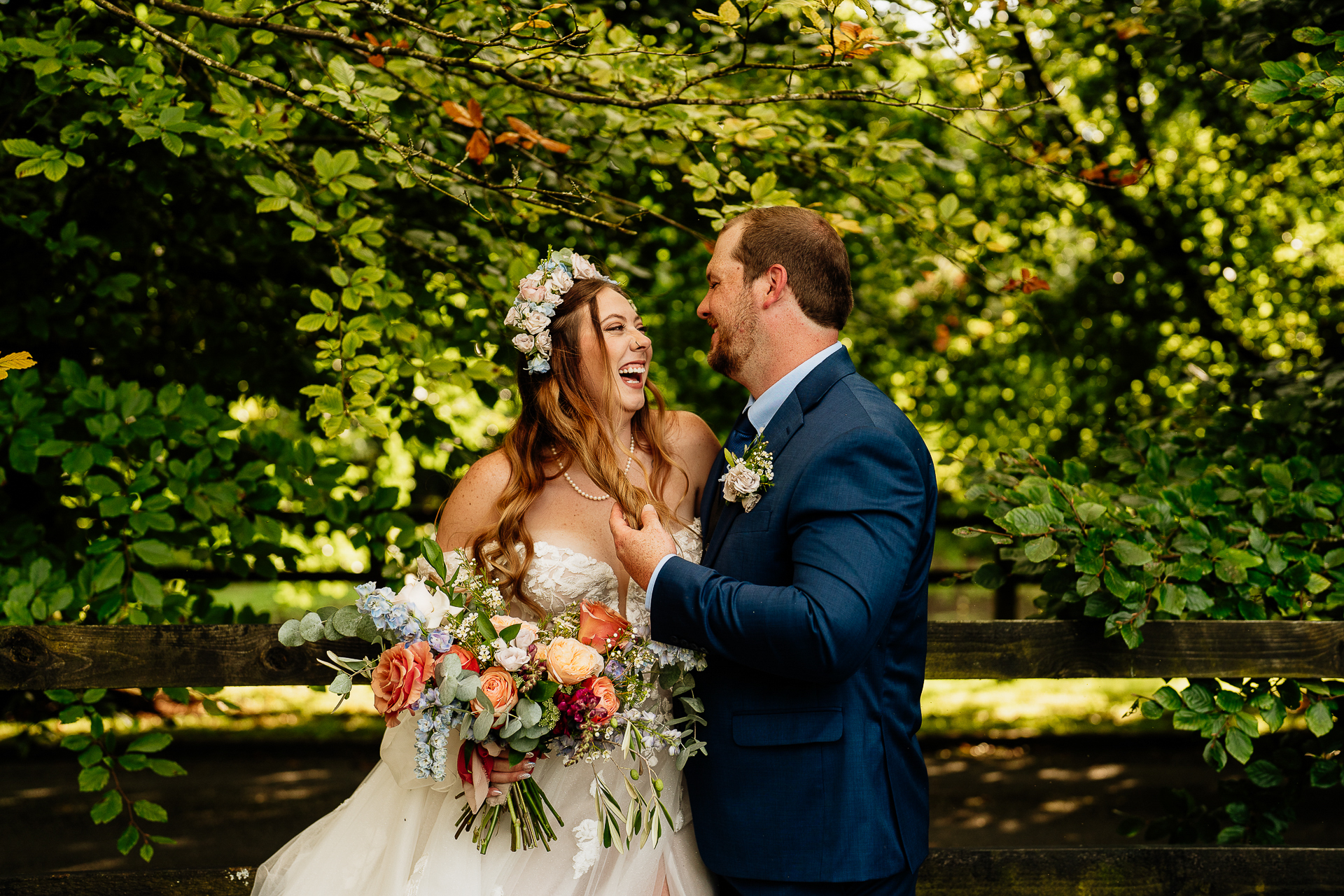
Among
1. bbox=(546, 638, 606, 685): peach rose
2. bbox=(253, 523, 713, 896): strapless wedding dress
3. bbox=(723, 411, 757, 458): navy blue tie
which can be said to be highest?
bbox=(723, 411, 757, 458): navy blue tie

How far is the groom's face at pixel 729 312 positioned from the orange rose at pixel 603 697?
2.71 feet

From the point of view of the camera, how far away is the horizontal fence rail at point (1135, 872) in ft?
9.58

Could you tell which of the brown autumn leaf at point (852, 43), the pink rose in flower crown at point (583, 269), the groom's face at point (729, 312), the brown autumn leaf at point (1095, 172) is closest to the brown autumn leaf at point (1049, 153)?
the brown autumn leaf at point (1095, 172)

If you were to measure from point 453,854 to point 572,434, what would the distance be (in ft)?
3.81

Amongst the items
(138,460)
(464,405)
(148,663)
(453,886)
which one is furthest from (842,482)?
(464,405)

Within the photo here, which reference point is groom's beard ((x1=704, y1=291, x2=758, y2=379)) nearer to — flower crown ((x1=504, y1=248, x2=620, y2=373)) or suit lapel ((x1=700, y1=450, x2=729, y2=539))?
suit lapel ((x1=700, y1=450, x2=729, y2=539))

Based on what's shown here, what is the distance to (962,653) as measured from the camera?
9.46 ft

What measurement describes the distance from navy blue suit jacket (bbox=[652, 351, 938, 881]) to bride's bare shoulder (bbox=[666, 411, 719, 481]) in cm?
66

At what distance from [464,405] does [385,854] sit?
574 centimetres

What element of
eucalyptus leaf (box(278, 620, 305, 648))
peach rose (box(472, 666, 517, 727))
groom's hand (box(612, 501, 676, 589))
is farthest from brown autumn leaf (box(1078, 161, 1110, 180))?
eucalyptus leaf (box(278, 620, 305, 648))

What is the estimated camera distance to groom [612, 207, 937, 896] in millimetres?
1955

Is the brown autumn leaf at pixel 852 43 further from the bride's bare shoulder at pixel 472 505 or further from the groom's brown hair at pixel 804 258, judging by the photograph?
the bride's bare shoulder at pixel 472 505

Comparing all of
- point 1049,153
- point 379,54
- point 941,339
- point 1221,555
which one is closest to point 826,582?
point 1221,555

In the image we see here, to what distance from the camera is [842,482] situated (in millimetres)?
2020
